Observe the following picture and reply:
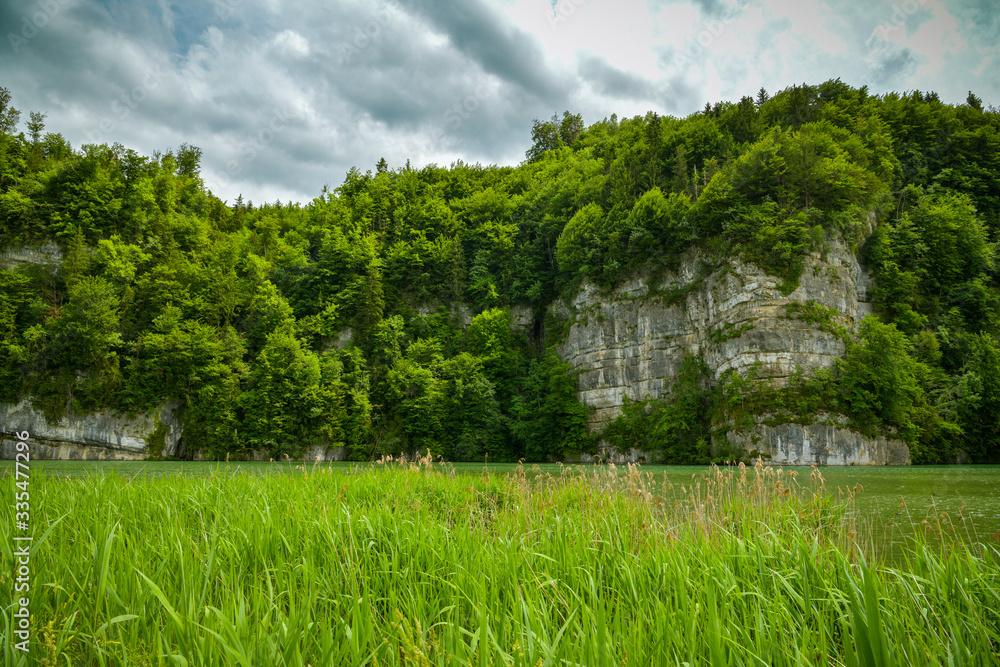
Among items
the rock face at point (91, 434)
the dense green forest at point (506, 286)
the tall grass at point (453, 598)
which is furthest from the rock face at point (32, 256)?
the tall grass at point (453, 598)

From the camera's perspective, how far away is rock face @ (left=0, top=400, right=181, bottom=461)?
124 ft

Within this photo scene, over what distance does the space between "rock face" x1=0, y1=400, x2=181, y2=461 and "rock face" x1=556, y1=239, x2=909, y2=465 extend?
1409 inches

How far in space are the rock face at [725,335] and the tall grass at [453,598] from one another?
1339 inches

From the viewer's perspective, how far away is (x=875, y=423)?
33.9 metres

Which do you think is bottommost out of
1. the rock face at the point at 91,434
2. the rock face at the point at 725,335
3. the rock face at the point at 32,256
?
the rock face at the point at 91,434

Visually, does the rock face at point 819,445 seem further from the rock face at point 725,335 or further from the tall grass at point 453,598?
the tall grass at point 453,598

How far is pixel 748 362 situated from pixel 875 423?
29.4 feet

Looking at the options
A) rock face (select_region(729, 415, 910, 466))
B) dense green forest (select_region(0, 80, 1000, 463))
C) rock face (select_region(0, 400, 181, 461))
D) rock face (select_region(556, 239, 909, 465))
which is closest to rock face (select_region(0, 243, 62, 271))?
dense green forest (select_region(0, 80, 1000, 463))

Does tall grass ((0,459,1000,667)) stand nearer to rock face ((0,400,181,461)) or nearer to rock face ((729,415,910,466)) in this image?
rock face ((729,415,910,466))

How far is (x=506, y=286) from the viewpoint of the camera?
58.1m

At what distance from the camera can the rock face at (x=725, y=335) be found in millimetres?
33344

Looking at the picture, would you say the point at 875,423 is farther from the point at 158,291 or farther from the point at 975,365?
the point at 158,291

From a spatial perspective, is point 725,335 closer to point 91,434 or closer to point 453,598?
point 453,598

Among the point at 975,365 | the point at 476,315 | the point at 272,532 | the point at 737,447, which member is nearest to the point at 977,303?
the point at 975,365
